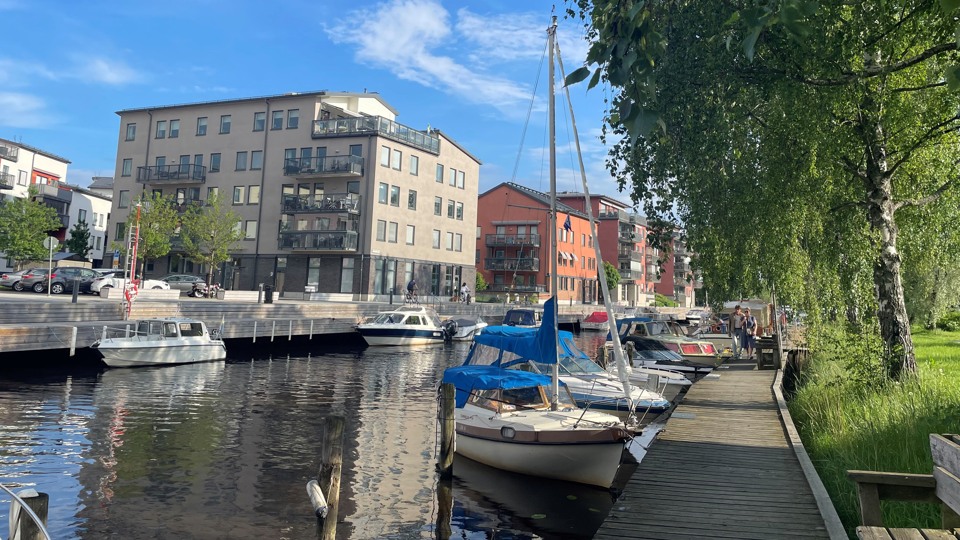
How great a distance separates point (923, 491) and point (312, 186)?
57949 mm

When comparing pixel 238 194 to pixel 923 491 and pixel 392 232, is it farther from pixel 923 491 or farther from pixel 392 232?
pixel 923 491

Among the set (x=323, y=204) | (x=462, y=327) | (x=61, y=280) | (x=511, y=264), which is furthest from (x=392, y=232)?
(x=61, y=280)

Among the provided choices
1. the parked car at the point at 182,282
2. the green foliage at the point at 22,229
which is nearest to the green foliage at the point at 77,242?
the green foliage at the point at 22,229

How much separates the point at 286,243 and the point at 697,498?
5190cm

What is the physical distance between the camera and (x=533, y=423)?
1286 cm

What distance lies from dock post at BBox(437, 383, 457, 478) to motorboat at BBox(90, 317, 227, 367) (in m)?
18.4

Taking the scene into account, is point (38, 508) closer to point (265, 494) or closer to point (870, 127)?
point (265, 494)

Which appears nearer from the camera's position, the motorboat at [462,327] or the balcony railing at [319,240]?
the motorboat at [462,327]

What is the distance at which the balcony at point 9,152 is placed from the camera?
237 feet

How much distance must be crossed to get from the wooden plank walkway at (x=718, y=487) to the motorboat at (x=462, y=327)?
32256 mm

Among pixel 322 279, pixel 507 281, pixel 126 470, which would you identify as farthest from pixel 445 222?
pixel 126 470

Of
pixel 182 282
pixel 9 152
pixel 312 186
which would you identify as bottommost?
pixel 182 282

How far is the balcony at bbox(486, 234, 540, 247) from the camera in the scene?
3100 inches

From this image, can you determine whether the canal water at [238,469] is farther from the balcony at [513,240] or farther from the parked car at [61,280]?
the balcony at [513,240]
